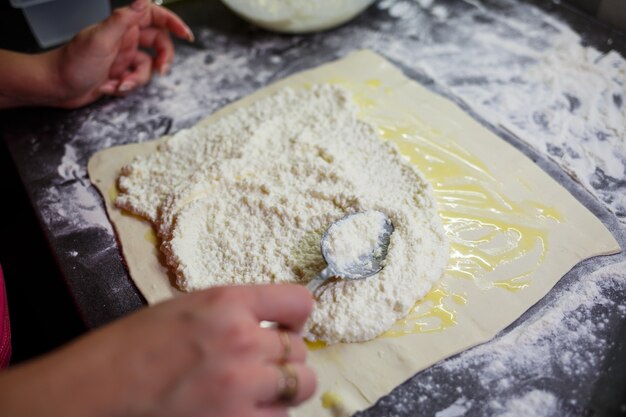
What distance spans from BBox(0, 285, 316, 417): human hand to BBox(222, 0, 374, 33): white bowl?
1.03 metres

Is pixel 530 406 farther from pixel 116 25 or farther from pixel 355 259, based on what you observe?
pixel 116 25

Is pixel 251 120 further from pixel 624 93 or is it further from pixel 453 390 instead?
pixel 624 93

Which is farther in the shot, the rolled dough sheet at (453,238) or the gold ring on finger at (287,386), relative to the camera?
the rolled dough sheet at (453,238)

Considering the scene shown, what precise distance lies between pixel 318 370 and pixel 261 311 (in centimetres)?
25

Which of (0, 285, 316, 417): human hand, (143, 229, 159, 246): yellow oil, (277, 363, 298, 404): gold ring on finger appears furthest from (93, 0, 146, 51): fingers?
(277, 363, 298, 404): gold ring on finger

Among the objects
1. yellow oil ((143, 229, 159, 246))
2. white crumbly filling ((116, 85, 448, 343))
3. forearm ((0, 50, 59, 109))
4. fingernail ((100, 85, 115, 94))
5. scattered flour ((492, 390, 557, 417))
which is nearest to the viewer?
scattered flour ((492, 390, 557, 417))

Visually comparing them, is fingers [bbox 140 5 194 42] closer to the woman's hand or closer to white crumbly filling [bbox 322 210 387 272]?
the woman's hand

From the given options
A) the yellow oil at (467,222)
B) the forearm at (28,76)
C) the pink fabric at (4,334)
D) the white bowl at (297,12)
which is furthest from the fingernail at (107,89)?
the yellow oil at (467,222)

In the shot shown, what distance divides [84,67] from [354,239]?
0.79 meters

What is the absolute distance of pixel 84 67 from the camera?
1.29m

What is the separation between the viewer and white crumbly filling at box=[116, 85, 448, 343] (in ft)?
3.07

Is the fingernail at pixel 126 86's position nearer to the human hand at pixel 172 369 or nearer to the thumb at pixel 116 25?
the thumb at pixel 116 25

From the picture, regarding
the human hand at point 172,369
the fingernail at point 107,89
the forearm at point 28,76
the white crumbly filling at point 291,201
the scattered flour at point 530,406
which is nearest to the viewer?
the human hand at point 172,369

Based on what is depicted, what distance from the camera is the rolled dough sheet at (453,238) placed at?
893mm
